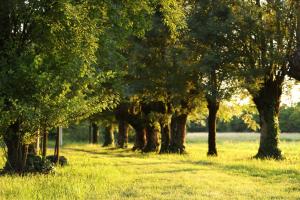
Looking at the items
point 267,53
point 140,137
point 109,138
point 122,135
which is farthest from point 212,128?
point 109,138

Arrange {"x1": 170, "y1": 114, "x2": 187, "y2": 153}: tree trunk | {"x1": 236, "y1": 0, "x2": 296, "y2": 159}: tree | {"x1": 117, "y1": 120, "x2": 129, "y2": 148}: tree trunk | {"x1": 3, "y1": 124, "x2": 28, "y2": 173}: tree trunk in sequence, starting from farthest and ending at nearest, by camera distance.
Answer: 1. {"x1": 117, "y1": 120, "x2": 129, "y2": 148}: tree trunk
2. {"x1": 170, "y1": 114, "x2": 187, "y2": 153}: tree trunk
3. {"x1": 236, "y1": 0, "x2": 296, "y2": 159}: tree
4. {"x1": 3, "y1": 124, "x2": 28, "y2": 173}: tree trunk

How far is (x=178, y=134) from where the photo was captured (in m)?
44.9

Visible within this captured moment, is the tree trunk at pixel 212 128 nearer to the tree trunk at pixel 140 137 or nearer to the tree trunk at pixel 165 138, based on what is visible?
the tree trunk at pixel 165 138

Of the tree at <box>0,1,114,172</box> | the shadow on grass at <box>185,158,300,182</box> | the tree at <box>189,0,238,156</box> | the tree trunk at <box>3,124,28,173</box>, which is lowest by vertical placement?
the shadow on grass at <box>185,158,300,182</box>

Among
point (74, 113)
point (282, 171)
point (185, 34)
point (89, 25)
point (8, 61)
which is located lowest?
point (282, 171)

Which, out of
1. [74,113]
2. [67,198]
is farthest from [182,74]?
[67,198]

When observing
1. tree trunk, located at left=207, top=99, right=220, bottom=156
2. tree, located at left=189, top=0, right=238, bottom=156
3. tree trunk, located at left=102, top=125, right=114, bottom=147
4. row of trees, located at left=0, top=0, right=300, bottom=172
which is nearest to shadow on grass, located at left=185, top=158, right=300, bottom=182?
row of trees, located at left=0, top=0, right=300, bottom=172

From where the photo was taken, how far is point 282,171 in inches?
930

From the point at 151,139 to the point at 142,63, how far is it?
33.4 feet

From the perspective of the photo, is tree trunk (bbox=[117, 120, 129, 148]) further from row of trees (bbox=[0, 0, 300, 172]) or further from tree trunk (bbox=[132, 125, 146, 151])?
tree trunk (bbox=[132, 125, 146, 151])

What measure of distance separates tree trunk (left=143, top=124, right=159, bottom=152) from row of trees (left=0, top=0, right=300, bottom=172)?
10cm

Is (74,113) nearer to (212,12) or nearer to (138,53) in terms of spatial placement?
(212,12)

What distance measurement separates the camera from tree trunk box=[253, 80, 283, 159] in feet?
116

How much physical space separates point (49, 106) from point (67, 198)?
20.9ft
